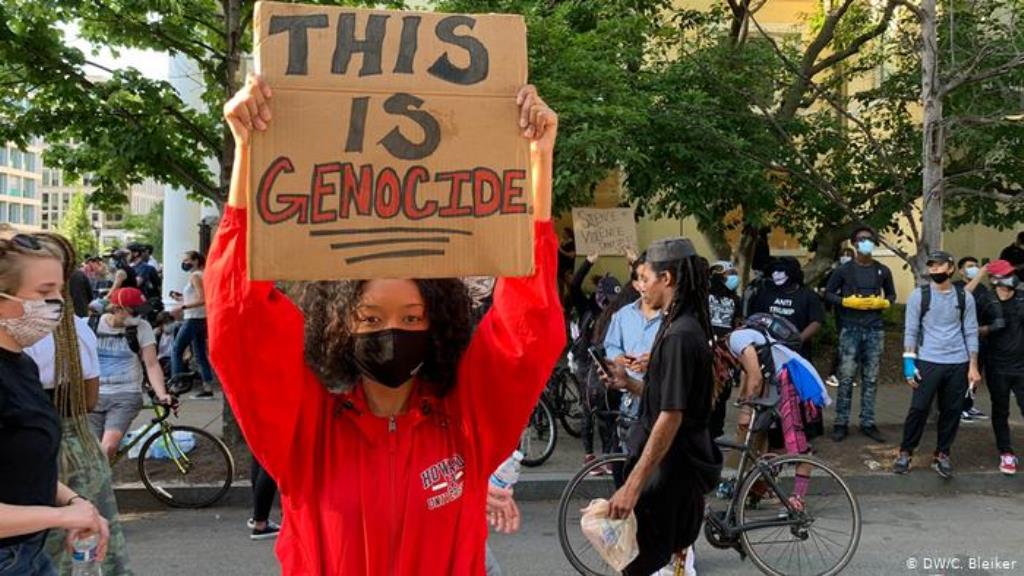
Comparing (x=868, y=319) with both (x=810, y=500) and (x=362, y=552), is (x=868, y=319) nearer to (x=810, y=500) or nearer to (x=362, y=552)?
(x=810, y=500)

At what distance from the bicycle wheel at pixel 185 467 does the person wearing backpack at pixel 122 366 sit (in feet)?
2.01

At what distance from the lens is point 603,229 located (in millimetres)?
10812

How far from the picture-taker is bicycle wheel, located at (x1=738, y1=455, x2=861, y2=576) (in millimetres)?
5434

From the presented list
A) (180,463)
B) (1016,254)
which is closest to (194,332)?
(180,463)

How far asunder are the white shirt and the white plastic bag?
242cm

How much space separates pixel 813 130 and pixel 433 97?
10953 millimetres

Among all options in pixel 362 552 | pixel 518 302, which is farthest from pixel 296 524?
pixel 518 302

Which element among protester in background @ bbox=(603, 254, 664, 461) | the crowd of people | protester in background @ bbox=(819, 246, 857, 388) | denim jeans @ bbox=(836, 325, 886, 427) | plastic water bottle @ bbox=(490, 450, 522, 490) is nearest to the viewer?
the crowd of people

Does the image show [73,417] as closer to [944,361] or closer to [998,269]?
[944,361]

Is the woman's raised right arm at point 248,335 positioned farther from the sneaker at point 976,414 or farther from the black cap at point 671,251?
the sneaker at point 976,414

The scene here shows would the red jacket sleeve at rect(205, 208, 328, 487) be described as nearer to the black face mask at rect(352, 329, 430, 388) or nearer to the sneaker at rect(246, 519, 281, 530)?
the black face mask at rect(352, 329, 430, 388)

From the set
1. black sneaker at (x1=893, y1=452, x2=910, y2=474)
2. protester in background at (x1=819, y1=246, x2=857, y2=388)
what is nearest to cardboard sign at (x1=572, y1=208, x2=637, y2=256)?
protester in background at (x1=819, y1=246, x2=857, y2=388)

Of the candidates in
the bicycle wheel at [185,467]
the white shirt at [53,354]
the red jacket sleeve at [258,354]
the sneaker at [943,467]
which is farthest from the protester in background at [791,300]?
the red jacket sleeve at [258,354]

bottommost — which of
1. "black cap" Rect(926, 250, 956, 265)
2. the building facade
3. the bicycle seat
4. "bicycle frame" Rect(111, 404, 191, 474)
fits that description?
"bicycle frame" Rect(111, 404, 191, 474)
